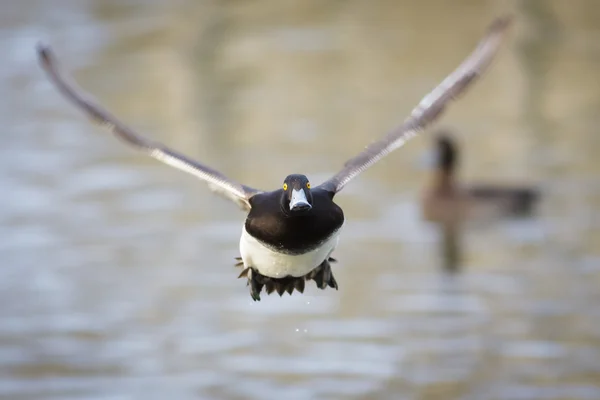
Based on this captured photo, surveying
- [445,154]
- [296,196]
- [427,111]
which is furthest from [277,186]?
[296,196]

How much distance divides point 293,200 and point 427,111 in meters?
1.35

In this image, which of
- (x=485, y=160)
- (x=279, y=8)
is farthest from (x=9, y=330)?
(x=279, y=8)

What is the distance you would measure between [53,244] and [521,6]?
9145mm

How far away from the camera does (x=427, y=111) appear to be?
24.4 ft

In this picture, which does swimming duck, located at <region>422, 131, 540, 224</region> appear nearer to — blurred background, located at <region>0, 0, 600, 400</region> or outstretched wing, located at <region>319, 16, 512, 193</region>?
blurred background, located at <region>0, 0, 600, 400</region>

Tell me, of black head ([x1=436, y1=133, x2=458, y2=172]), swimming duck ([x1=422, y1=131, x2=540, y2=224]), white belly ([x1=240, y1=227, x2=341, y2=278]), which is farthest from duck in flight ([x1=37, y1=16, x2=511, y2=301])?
black head ([x1=436, y1=133, x2=458, y2=172])

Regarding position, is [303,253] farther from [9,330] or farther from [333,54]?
[333,54]

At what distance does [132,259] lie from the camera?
14828mm

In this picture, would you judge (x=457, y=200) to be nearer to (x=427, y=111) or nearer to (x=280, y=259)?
(x=427, y=111)

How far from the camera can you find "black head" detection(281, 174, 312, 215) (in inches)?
250

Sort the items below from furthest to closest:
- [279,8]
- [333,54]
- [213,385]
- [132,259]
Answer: [279,8], [333,54], [132,259], [213,385]

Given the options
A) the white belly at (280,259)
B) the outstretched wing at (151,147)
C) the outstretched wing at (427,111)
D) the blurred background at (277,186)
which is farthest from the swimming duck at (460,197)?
the white belly at (280,259)

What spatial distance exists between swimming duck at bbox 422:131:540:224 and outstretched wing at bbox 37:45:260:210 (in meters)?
7.59

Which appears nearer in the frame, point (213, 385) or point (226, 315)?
point (213, 385)
